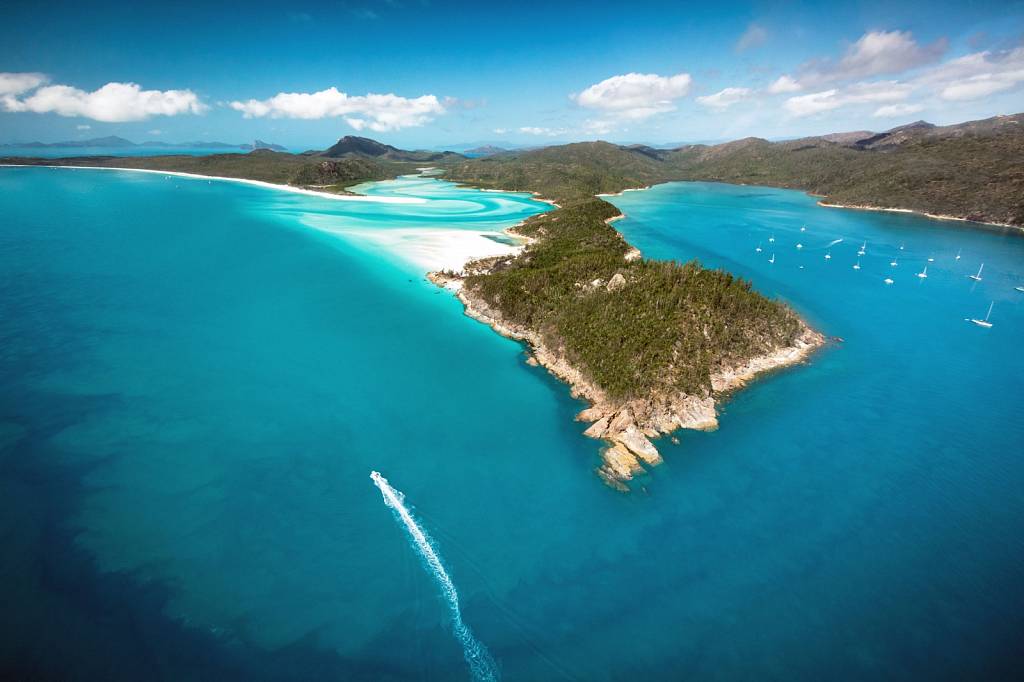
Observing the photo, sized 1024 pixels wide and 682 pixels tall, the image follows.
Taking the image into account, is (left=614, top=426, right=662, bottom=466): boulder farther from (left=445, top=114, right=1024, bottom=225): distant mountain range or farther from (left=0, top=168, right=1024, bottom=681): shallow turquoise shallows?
(left=445, top=114, right=1024, bottom=225): distant mountain range

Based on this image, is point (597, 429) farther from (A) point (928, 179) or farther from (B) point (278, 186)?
(B) point (278, 186)

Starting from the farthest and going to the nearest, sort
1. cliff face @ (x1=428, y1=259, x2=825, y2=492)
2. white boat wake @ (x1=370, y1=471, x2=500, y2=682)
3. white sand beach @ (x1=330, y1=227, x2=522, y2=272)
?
1. white sand beach @ (x1=330, y1=227, x2=522, y2=272)
2. cliff face @ (x1=428, y1=259, x2=825, y2=492)
3. white boat wake @ (x1=370, y1=471, x2=500, y2=682)

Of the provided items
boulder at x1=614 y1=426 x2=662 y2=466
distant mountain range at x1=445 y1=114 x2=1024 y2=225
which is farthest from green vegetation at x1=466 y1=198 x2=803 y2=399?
distant mountain range at x1=445 y1=114 x2=1024 y2=225

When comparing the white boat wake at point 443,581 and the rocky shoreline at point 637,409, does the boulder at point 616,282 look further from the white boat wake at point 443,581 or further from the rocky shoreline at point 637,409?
the white boat wake at point 443,581

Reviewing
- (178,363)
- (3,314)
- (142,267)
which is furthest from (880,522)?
(142,267)

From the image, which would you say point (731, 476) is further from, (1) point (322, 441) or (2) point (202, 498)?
(2) point (202, 498)

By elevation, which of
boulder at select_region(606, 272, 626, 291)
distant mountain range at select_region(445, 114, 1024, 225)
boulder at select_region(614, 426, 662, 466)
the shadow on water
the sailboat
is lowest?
the shadow on water

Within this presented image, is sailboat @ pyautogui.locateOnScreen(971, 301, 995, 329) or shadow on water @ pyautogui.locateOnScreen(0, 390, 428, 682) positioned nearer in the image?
shadow on water @ pyautogui.locateOnScreen(0, 390, 428, 682)
